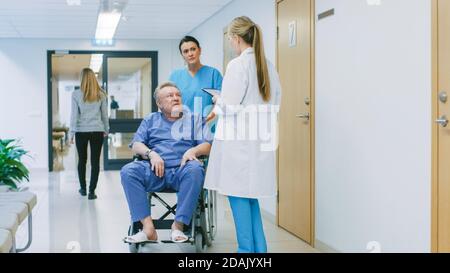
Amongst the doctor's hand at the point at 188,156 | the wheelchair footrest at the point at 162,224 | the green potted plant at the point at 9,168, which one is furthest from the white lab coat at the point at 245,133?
the green potted plant at the point at 9,168

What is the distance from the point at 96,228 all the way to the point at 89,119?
191cm

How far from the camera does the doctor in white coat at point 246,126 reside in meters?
3.00

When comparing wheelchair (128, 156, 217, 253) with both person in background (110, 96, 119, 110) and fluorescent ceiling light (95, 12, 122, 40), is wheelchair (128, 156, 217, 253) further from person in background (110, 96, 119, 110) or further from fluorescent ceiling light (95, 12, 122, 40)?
person in background (110, 96, 119, 110)

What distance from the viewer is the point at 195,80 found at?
3947mm

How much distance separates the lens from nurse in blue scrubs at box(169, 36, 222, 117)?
3902 mm

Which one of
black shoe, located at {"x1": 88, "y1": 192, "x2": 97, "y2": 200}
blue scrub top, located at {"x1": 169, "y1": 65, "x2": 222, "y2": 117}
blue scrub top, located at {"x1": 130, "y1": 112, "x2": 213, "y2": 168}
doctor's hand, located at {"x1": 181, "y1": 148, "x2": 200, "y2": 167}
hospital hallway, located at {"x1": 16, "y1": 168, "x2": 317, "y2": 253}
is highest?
blue scrub top, located at {"x1": 169, "y1": 65, "x2": 222, "y2": 117}

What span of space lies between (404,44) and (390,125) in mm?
423

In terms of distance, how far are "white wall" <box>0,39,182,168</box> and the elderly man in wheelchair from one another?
→ 20.2 ft

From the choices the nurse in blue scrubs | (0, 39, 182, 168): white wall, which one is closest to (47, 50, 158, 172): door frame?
(0, 39, 182, 168): white wall

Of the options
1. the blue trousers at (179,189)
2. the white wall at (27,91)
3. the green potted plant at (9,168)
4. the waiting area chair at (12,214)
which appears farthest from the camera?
the white wall at (27,91)

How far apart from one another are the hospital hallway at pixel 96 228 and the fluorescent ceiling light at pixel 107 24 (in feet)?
7.30

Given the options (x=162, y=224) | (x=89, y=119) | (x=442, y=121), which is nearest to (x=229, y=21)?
(x=89, y=119)

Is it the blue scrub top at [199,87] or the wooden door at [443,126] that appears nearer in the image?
the wooden door at [443,126]

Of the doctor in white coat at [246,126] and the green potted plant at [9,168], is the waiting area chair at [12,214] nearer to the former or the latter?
the doctor in white coat at [246,126]
